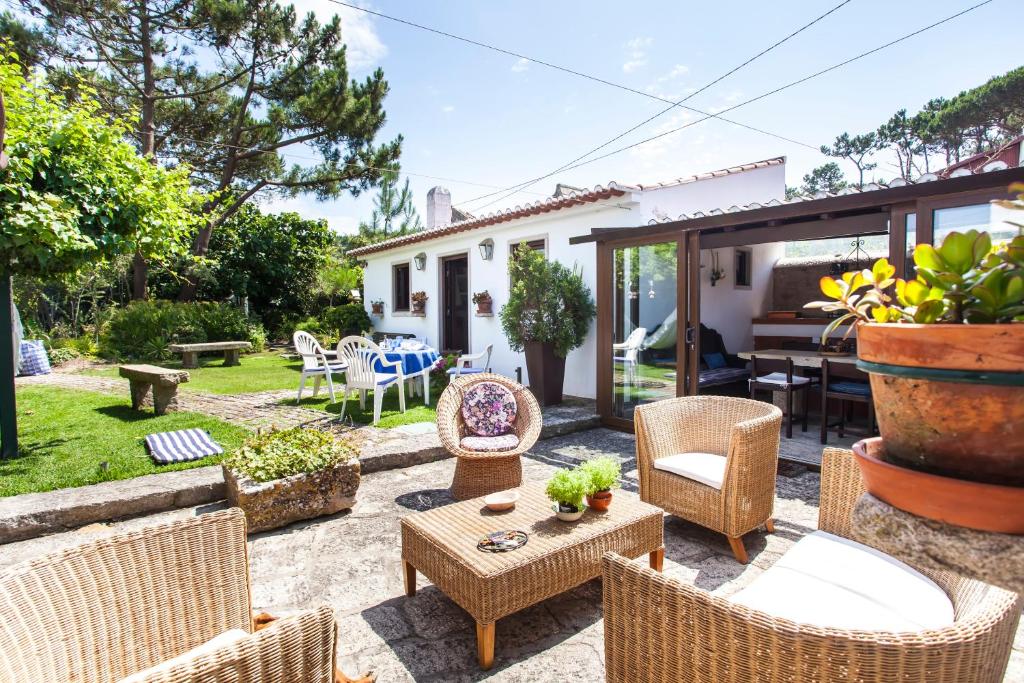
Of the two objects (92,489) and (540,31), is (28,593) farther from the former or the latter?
(540,31)

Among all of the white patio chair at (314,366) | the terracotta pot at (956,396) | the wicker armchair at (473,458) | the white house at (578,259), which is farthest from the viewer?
the white patio chair at (314,366)

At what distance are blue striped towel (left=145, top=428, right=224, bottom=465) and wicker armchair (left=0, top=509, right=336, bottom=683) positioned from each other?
10.9 feet

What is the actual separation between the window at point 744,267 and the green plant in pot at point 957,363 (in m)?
8.45

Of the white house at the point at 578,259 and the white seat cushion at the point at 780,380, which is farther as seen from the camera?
the white house at the point at 578,259

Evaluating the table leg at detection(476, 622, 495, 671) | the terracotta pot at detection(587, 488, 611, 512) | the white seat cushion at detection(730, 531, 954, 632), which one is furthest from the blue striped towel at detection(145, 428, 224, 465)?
the white seat cushion at detection(730, 531, 954, 632)

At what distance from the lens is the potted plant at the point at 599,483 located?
8.90 ft

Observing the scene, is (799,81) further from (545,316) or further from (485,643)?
(485,643)

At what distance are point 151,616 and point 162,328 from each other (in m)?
12.5

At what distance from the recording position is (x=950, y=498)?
613 millimetres

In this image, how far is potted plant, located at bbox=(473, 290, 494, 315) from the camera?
895 centimetres

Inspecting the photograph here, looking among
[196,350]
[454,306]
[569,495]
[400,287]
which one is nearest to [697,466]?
[569,495]

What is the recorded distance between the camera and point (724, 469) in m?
3.14

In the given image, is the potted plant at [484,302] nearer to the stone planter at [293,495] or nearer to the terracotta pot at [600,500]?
the stone planter at [293,495]

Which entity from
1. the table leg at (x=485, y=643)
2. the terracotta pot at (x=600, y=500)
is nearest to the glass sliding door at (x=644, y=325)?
the terracotta pot at (x=600, y=500)
